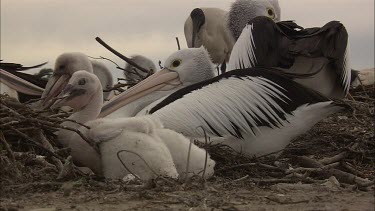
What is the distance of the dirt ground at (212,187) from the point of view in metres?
4.53

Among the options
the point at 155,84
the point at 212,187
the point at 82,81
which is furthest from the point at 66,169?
the point at 155,84

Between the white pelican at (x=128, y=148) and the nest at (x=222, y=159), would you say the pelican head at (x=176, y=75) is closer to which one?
the nest at (x=222, y=159)

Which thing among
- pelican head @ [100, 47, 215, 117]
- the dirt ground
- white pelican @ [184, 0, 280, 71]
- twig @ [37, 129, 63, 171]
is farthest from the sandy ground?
white pelican @ [184, 0, 280, 71]

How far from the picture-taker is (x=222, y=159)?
21.0 feet

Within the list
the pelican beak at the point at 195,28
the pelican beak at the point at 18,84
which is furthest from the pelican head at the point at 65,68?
the pelican beak at the point at 195,28

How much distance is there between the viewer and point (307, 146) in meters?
7.56

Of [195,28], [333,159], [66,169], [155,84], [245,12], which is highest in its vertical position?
[245,12]

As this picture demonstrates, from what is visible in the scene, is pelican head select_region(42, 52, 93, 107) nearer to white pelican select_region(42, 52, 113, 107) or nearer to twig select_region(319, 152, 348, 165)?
white pelican select_region(42, 52, 113, 107)

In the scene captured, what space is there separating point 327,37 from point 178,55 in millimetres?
1651

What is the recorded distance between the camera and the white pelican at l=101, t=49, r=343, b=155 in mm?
6625

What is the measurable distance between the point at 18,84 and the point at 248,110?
2621 mm

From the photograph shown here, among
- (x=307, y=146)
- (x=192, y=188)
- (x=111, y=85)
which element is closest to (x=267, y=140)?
(x=307, y=146)

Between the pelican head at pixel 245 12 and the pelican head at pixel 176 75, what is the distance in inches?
105

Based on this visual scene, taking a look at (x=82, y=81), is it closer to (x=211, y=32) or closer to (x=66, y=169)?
(x=66, y=169)
